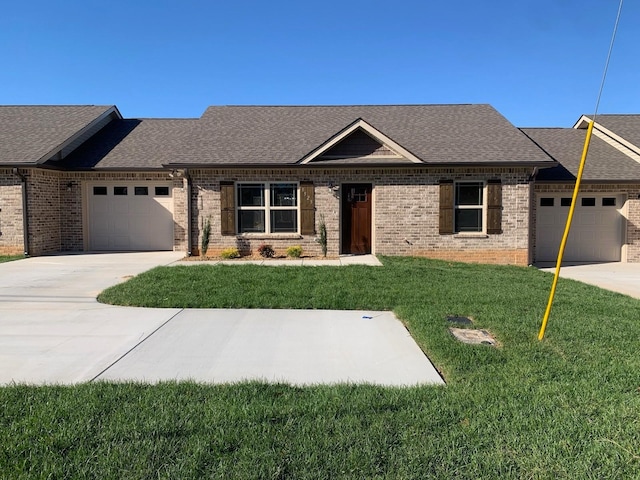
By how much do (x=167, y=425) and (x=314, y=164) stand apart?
1085 centimetres

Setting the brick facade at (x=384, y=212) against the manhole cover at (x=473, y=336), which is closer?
the manhole cover at (x=473, y=336)

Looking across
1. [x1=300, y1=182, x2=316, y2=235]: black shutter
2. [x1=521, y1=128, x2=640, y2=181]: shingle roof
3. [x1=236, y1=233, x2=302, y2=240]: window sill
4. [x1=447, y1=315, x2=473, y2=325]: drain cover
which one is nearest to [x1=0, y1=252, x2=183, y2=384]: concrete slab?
[x1=236, y1=233, x2=302, y2=240]: window sill

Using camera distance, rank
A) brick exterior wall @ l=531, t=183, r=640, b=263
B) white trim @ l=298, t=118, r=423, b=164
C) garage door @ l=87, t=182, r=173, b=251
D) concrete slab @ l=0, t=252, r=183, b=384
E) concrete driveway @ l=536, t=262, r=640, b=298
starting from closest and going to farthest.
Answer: concrete slab @ l=0, t=252, r=183, b=384 < concrete driveway @ l=536, t=262, r=640, b=298 < white trim @ l=298, t=118, r=423, b=164 < brick exterior wall @ l=531, t=183, r=640, b=263 < garage door @ l=87, t=182, r=173, b=251

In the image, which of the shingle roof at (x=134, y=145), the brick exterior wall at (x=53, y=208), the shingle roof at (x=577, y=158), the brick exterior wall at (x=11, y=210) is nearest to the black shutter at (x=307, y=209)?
the brick exterior wall at (x=53, y=208)

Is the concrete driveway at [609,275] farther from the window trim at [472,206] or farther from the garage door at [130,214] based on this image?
the garage door at [130,214]

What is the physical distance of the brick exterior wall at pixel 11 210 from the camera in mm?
13617

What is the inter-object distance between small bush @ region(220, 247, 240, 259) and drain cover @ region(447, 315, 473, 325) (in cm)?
834

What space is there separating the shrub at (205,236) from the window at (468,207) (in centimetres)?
756

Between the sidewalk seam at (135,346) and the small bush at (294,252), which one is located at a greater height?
the small bush at (294,252)

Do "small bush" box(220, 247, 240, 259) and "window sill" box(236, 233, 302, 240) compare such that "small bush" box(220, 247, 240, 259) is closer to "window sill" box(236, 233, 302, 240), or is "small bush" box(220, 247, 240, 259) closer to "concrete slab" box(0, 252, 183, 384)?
"window sill" box(236, 233, 302, 240)

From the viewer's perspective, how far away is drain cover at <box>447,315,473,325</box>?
6.17 meters

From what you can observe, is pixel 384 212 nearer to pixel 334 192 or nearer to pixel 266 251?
pixel 334 192

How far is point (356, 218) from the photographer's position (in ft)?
45.8

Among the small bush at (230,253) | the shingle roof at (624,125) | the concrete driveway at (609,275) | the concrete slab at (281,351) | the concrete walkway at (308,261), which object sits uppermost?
the shingle roof at (624,125)
